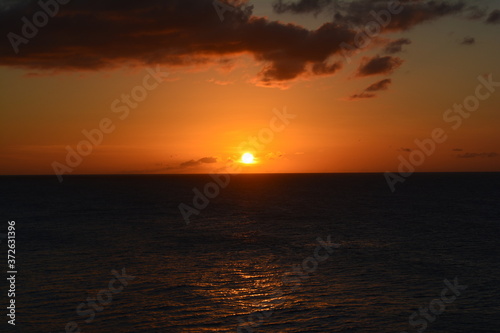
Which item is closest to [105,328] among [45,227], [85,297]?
[85,297]

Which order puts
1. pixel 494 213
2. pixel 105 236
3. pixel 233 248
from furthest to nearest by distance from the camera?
pixel 494 213 < pixel 105 236 < pixel 233 248

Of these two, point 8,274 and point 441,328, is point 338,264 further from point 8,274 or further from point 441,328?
point 8,274

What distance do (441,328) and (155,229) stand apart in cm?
5473

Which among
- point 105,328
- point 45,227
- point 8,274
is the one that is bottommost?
point 105,328

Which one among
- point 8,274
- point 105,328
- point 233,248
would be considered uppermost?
point 233,248

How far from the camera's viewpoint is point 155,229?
78125 millimetres

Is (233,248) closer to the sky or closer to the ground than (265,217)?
closer to the ground

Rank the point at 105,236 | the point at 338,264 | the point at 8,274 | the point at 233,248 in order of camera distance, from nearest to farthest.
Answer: the point at 8,274
the point at 338,264
the point at 233,248
the point at 105,236

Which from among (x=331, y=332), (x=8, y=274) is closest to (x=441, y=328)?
(x=331, y=332)

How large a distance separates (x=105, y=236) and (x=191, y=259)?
22.0 m

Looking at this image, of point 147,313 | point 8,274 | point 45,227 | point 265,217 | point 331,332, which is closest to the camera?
point 331,332

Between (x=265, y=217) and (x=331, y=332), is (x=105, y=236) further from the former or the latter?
(x=331, y=332)

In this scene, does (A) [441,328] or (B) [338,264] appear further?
(B) [338,264]

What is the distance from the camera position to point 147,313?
32.8m
